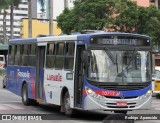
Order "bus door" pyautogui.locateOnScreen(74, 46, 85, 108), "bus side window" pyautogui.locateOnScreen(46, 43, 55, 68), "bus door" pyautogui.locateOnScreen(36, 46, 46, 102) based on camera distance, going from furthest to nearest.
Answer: "bus door" pyautogui.locateOnScreen(36, 46, 46, 102), "bus side window" pyautogui.locateOnScreen(46, 43, 55, 68), "bus door" pyautogui.locateOnScreen(74, 46, 85, 108)

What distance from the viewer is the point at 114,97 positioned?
14547 mm

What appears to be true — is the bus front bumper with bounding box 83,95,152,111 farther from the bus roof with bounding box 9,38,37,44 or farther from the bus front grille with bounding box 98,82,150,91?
the bus roof with bounding box 9,38,37,44

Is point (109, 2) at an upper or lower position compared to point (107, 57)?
upper

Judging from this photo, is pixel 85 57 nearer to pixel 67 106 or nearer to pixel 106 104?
pixel 106 104

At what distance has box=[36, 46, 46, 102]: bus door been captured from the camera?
18328mm

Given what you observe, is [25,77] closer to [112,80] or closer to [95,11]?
[112,80]

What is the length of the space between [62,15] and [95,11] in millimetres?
4201

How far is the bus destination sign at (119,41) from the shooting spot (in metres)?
14.9

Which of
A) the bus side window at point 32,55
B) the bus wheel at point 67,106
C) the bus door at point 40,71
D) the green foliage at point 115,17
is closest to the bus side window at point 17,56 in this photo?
the bus side window at point 32,55

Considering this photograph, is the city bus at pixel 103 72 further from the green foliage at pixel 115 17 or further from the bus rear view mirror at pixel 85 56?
the green foliage at pixel 115 17

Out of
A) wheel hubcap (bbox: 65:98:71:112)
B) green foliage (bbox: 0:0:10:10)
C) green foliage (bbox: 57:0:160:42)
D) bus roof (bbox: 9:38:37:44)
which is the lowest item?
wheel hubcap (bbox: 65:98:71:112)

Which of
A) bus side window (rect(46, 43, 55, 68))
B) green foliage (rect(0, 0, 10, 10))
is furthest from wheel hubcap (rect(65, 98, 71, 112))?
green foliage (rect(0, 0, 10, 10))

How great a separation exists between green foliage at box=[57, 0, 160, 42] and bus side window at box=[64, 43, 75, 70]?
24309 mm

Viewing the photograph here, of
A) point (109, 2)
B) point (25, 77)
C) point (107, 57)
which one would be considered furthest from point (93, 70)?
point (109, 2)
